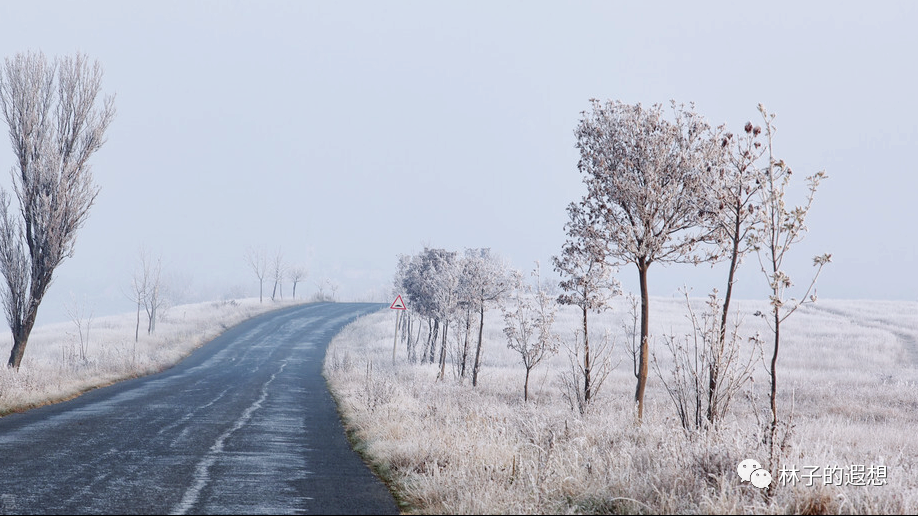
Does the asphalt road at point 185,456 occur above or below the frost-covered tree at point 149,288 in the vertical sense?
below

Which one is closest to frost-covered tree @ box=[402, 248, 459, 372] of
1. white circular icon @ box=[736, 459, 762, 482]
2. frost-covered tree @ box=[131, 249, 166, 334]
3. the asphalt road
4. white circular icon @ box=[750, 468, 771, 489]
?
the asphalt road

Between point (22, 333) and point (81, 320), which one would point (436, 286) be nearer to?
point (22, 333)

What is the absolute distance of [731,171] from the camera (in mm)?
9500

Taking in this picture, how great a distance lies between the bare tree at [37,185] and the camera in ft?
68.0

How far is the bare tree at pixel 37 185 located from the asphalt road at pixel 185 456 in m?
4.16

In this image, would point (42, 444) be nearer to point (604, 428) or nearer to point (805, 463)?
point (604, 428)

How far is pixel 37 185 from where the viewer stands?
68.0 ft

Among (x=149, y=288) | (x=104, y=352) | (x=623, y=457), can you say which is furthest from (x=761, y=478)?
(x=149, y=288)

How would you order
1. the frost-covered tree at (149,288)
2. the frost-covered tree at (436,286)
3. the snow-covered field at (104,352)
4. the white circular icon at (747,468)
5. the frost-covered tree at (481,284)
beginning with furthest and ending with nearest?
the frost-covered tree at (149,288) < the frost-covered tree at (436,286) < the frost-covered tree at (481,284) < the snow-covered field at (104,352) < the white circular icon at (747,468)

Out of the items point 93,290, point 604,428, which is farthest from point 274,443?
point 93,290

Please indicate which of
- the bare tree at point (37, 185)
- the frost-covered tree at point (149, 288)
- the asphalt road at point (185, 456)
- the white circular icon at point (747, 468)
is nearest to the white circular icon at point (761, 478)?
the white circular icon at point (747, 468)

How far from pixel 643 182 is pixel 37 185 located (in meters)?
18.8

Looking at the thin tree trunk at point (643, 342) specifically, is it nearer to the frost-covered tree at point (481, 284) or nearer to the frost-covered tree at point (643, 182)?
the frost-covered tree at point (643, 182)

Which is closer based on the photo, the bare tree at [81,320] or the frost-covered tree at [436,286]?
the frost-covered tree at [436,286]
